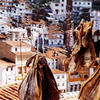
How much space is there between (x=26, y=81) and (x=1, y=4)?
5.40m

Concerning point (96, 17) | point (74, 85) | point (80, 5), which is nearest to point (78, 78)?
point (74, 85)

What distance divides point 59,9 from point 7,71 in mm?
3564

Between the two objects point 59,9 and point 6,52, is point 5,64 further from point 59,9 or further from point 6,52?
point 59,9

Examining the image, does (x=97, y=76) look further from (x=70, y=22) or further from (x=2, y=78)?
(x=70, y=22)

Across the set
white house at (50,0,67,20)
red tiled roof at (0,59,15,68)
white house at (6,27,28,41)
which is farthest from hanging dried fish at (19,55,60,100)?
white house at (50,0,67,20)

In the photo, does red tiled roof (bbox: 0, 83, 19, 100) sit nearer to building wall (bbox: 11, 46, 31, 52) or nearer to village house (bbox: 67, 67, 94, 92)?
building wall (bbox: 11, 46, 31, 52)

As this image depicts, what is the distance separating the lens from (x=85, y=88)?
90.9 inches

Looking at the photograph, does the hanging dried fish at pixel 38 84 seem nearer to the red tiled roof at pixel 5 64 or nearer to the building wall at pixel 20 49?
Answer: the red tiled roof at pixel 5 64

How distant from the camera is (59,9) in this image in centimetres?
834

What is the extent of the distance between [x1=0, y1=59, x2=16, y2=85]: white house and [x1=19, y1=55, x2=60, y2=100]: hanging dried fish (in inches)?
122

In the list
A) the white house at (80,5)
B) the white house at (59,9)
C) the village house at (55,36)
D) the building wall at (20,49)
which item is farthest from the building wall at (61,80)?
the white house at (80,5)

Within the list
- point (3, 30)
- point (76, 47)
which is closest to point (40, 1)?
point (3, 30)

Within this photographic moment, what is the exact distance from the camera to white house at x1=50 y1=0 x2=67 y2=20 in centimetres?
819

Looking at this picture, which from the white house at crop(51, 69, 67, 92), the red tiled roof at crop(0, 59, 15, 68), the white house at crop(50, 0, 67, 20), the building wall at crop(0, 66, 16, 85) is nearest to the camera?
the building wall at crop(0, 66, 16, 85)
